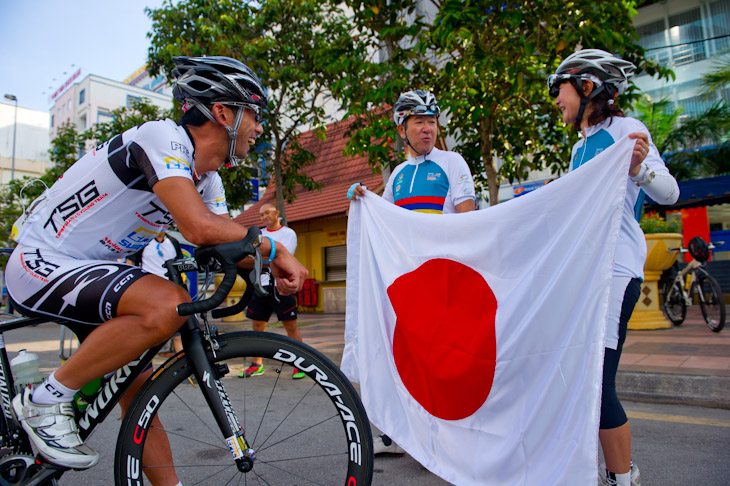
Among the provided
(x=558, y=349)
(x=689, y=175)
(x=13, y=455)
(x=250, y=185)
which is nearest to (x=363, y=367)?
(x=558, y=349)

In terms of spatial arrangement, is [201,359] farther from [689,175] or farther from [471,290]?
[689,175]

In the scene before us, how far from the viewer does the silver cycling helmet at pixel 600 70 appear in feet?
7.47

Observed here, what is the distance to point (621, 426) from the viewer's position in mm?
2082

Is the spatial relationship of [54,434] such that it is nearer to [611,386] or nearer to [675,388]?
[611,386]

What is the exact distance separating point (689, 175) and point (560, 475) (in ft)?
52.6

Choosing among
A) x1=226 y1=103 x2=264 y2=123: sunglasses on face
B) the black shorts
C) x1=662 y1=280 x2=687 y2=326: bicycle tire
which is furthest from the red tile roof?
x1=226 y1=103 x2=264 y2=123: sunglasses on face

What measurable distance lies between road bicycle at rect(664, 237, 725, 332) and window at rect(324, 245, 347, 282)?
Result: 10212 millimetres

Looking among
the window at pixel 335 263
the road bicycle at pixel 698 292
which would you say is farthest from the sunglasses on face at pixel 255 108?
the window at pixel 335 263

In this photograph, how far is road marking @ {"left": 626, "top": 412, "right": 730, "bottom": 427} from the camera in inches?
139

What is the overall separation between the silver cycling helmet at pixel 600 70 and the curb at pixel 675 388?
2.94 m

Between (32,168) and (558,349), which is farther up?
(32,168)

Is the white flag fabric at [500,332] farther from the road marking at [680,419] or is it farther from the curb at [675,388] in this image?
the curb at [675,388]

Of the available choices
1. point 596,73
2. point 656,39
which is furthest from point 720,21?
point 596,73

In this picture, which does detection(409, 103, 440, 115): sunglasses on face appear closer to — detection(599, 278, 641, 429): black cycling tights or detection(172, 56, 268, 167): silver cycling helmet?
detection(172, 56, 268, 167): silver cycling helmet
